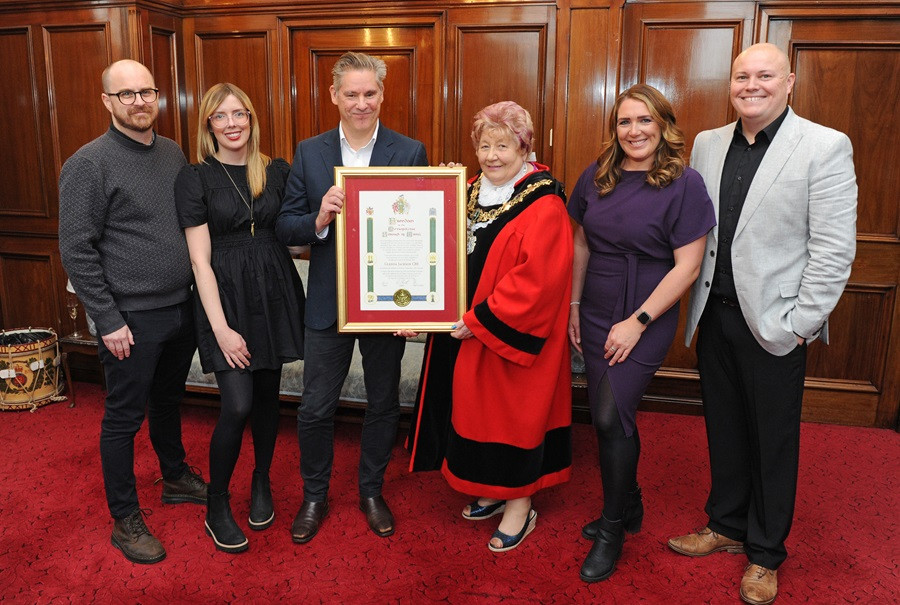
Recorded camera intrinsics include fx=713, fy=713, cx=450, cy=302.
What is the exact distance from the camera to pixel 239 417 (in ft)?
7.93

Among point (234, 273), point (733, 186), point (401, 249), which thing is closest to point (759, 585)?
point (733, 186)

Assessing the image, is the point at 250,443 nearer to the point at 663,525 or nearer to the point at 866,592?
the point at 663,525

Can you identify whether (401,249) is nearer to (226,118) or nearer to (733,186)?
(226,118)

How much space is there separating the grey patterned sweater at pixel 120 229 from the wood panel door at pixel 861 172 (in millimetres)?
3033

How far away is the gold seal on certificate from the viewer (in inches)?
95.7

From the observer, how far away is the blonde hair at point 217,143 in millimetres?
2271

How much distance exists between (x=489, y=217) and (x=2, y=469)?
2532mm

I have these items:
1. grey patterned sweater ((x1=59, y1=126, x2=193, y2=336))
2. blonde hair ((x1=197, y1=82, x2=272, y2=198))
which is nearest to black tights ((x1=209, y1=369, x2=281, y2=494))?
grey patterned sweater ((x1=59, y1=126, x2=193, y2=336))

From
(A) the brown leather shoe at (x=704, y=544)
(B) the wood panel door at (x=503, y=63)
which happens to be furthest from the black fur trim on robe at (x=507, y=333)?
(B) the wood panel door at (x=503, y=63)

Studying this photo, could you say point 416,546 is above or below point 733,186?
below

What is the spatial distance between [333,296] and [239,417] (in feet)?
1.70

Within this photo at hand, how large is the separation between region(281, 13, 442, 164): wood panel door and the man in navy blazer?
164 centimetres

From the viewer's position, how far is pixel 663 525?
275 centimetres

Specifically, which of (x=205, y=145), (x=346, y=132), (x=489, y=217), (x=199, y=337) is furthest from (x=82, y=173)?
(x=489, y=217)
